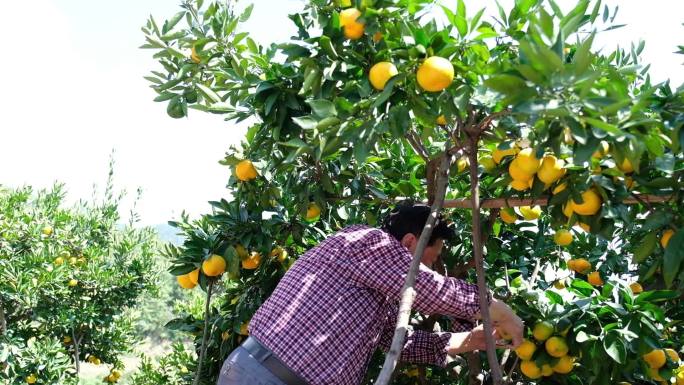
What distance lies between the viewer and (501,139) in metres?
1.75

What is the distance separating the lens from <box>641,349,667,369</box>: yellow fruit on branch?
1.91m

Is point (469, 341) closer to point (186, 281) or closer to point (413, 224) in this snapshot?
point (413, 224)

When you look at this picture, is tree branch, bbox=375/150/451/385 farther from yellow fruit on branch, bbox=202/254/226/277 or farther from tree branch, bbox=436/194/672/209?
yellow fruit on branch, bbox=202/254/226/277

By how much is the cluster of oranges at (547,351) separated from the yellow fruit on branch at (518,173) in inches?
18.6

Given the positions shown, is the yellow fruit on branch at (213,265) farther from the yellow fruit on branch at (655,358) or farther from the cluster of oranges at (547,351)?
the yellow fruit on branch at (655,358)

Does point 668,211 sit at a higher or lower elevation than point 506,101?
lower

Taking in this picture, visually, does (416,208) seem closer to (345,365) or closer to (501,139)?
(501,139)

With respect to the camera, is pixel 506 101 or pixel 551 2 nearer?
pixel 506 101

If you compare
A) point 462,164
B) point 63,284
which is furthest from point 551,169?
point 63,284

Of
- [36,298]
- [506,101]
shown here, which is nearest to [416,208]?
[506,101]

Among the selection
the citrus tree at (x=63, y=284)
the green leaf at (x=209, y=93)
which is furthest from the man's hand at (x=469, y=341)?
the citrus tree at (x=63, y=284)

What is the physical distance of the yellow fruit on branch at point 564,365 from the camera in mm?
1904

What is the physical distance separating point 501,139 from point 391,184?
887 millimetres

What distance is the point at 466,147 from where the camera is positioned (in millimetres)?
1836
